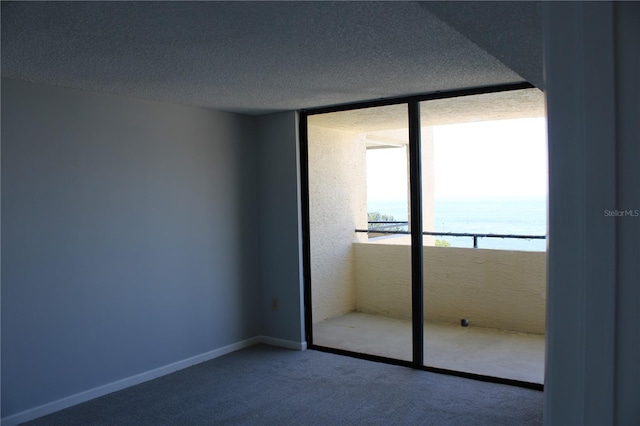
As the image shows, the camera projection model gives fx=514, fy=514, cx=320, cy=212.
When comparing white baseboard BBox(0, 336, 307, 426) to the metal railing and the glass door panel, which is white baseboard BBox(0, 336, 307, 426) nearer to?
the glass door panel

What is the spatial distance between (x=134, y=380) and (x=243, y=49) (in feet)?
8.44

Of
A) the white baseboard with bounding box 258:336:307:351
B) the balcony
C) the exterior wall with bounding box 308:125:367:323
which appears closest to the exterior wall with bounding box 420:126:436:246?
the balcony

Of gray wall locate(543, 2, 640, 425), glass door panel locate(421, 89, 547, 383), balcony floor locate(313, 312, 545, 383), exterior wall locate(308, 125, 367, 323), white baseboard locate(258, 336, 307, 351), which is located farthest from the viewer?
exterior wall locate(308, 125, 367, 323)

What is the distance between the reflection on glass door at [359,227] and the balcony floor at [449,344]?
0.10 ft

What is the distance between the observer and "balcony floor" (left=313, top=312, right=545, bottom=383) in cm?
415

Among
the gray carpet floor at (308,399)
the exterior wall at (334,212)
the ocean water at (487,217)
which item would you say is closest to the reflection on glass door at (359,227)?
the exterior wall at (334,212)

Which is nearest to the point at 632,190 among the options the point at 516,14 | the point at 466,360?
the point at 516,14

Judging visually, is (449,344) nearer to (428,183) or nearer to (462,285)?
(462,285)

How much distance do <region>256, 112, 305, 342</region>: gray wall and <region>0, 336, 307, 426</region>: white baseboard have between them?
0.25 feet

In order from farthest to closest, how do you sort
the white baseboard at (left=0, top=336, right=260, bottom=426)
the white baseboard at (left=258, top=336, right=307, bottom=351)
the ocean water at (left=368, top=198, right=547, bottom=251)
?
1. the ocean water at (left=368, top=198, right=547, bottom=251)
2. the white baseboard at (left=258, top=336, right=307, bottom=351)
3. the white baseboard at (left=0, top=336, right=260, bottom=426)

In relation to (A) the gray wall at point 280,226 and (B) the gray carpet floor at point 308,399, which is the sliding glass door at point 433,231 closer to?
(A) the gray wall at point 280,226

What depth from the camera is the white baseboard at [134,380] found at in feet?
10.4

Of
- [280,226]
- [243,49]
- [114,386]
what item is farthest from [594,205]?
[280,226]

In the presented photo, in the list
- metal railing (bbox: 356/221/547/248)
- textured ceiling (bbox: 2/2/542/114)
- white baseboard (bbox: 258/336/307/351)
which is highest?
textured ceiling (bbox: 2/2/542/114)
